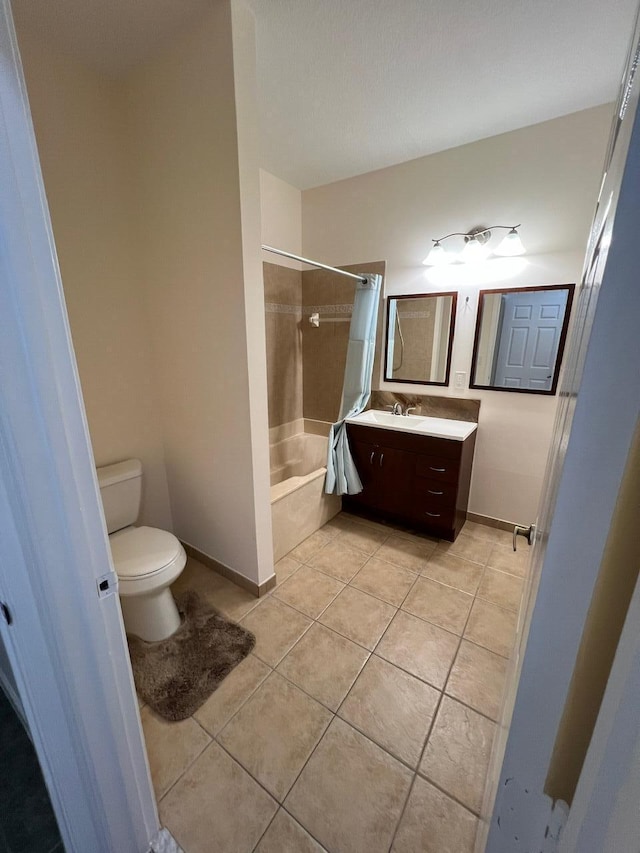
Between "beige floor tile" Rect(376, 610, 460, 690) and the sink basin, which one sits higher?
the sink basin

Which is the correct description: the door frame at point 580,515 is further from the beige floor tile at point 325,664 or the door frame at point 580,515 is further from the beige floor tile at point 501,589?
the beige floor tile at point 501,589

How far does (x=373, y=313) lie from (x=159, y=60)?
5.44ft

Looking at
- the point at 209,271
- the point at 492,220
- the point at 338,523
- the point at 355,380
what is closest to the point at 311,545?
the point at 338,523

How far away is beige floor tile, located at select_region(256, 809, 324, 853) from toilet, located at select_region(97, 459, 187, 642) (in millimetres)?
910

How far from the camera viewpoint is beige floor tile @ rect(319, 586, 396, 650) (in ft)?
5.56

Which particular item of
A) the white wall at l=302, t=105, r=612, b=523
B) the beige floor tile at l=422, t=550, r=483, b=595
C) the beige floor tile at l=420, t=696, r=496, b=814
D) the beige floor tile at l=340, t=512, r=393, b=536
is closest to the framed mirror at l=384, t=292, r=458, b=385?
the white wall at l=302, t=105, r=612, b=523

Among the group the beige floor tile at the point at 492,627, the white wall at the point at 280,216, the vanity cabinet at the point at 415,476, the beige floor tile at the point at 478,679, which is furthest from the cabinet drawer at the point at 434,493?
the white wall at the point at 280,216

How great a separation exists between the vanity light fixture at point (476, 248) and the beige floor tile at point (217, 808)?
2.83 m

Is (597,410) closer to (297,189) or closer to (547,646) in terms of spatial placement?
(547,646)

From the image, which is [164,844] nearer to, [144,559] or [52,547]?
[144,559]

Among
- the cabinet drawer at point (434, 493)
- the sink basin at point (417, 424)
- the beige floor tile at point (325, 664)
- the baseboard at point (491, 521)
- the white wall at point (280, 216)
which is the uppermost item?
the white wall at point (280, 216)

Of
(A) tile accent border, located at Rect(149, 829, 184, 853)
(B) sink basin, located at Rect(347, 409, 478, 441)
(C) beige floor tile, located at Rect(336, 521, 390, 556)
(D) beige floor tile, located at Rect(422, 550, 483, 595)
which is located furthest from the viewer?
(C) beige floor tile, located at Rect(336, 521, 390, 556)

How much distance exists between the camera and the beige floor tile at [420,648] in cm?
152

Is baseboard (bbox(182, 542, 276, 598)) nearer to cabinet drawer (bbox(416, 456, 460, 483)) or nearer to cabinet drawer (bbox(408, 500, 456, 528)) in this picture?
cabinet drawer (bbox(408, 500, 456, 528))
